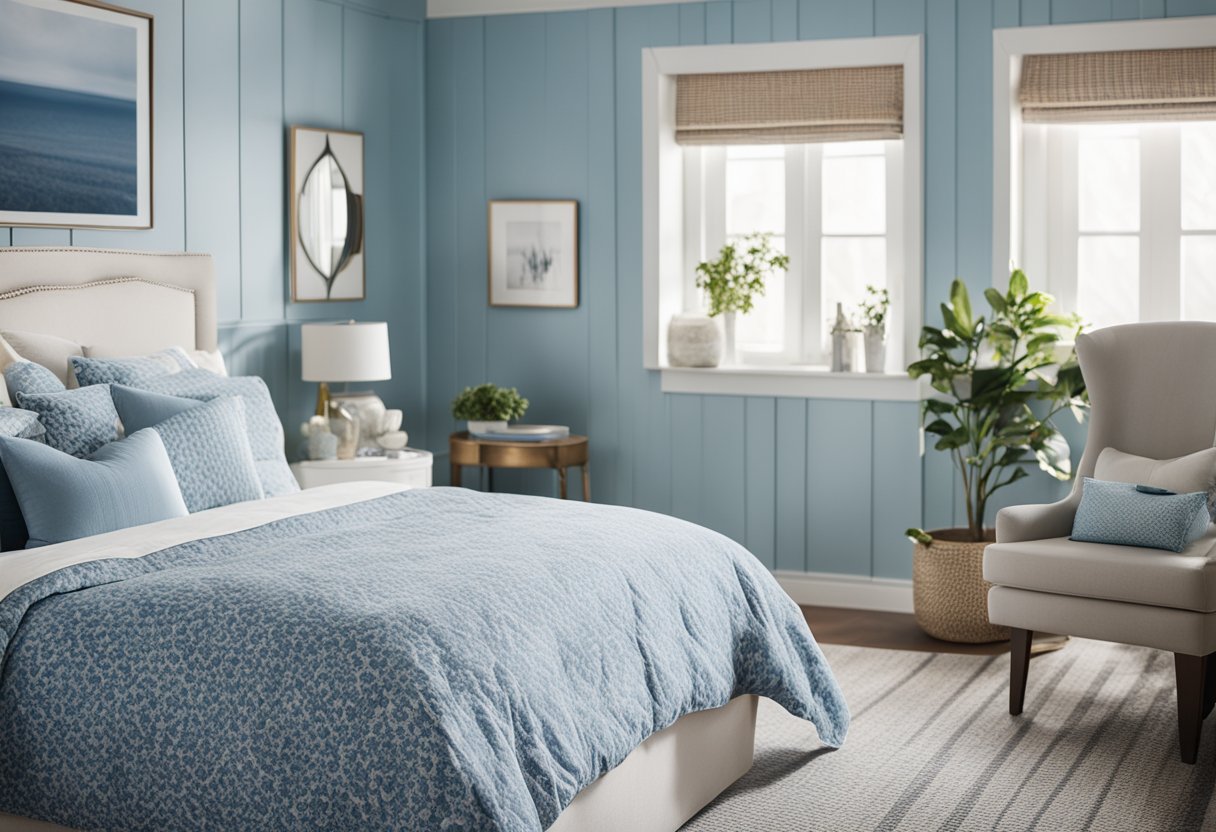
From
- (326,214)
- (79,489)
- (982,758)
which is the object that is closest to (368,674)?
(79,489)

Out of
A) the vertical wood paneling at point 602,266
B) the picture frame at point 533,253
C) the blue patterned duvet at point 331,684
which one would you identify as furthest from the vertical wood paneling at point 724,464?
the blue patterned duvet at point 331,684

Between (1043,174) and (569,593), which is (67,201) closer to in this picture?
(569,593)

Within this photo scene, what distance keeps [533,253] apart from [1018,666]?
2830 millimetres

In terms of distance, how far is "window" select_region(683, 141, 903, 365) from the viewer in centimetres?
560

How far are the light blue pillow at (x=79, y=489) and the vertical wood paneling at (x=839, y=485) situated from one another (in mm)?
2943

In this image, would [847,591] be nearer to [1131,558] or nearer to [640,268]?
[640,268]

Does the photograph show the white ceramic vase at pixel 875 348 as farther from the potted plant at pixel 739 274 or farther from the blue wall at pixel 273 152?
the blue wall at pixel 273 152

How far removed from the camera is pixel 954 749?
3840 mm

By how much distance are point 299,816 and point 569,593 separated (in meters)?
0.76

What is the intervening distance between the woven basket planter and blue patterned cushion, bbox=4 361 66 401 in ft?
10.0

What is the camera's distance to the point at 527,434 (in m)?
5.56

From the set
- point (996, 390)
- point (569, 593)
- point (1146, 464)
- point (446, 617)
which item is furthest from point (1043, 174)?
point (446, 617)

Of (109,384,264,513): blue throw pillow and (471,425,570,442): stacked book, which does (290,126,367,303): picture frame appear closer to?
(471,425,570,442): stacked book

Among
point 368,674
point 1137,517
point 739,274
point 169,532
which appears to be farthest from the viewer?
point 739,274
